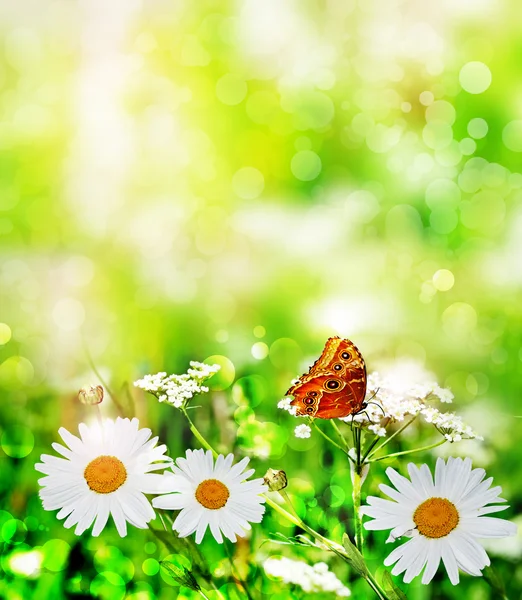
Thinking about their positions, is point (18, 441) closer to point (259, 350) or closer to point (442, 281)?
point (259, 350)

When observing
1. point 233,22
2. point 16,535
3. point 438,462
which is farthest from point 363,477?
point 233,22

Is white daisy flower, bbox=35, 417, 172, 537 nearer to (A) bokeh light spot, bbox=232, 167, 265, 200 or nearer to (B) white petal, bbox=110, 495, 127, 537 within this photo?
(B) white petal, bbox=110, 495, 127, 537

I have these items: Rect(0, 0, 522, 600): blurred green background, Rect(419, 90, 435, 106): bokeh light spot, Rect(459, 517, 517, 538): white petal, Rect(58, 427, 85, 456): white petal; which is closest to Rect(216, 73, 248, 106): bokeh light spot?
Rect(0, 0, 522, 600): blurred green background

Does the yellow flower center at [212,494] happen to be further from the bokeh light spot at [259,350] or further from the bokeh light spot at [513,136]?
the bokeh light spot at [513,136]

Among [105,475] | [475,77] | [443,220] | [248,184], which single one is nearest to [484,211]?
[443,220]

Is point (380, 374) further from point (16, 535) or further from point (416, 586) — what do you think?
point (16, 535)
